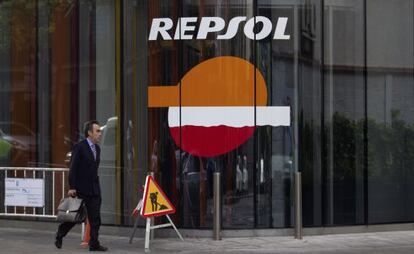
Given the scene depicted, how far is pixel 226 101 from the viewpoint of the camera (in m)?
13.2

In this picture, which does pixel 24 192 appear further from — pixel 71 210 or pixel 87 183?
pixel 87 183

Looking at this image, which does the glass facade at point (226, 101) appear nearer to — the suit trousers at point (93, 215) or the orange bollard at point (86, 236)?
the orange bollard at point (86, 236)

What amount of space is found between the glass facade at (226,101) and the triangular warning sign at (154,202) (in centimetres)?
101

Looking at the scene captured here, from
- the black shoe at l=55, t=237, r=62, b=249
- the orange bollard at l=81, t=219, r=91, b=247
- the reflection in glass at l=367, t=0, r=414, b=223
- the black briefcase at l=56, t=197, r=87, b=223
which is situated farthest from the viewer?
the reflection in glass at l=367, t=0, r=414, b=223

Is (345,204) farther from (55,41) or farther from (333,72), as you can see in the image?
(55,41)

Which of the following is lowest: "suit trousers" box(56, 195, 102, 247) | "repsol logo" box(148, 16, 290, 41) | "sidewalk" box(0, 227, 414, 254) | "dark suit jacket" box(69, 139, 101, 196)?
"sidewalk" box(0, 227, 414, 254)

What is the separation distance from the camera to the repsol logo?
13.3 metres

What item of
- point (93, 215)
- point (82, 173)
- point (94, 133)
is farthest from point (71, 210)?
point (94, 133)

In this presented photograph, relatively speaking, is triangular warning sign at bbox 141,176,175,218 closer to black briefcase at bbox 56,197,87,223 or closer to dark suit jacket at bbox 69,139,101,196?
dark suit jacket at bbox 69,139,101,196

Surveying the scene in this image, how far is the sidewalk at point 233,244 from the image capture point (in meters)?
12.0

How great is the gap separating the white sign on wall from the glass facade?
0.32m

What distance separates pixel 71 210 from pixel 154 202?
129 centimetres

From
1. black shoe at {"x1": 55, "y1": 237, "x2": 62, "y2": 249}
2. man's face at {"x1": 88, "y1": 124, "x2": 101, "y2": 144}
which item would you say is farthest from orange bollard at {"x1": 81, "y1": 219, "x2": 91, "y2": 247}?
man's face at {"x1": 88, "y1": 124, "x2": 101, "y2": 144}

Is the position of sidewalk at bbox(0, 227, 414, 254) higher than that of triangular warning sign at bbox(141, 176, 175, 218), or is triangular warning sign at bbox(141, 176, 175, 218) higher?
triangular warning sign at bbox(141, 176, 175, 218)
